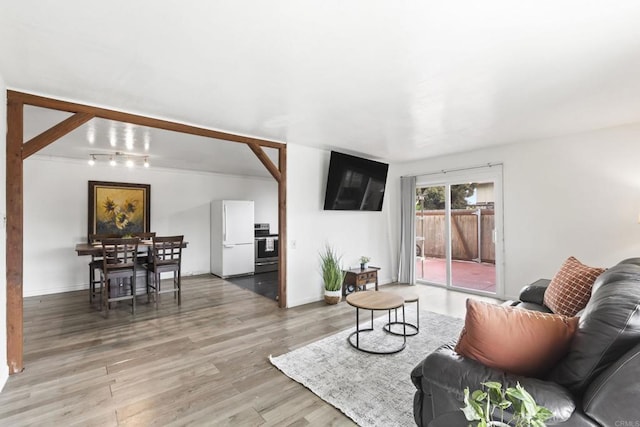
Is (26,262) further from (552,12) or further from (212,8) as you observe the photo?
(552,12)

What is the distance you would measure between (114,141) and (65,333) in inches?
99.8

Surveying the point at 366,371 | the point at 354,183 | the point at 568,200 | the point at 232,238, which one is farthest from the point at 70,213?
the point at 568,200

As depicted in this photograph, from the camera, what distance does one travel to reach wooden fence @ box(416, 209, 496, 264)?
512 centimetres

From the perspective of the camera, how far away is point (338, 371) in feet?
8.51

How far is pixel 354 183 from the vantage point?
5.16 metres

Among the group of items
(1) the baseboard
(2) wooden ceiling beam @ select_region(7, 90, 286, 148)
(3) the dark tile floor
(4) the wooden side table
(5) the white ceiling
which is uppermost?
(5) the white ceiling

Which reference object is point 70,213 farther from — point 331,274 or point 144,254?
point 331,274

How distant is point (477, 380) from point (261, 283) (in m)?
5.10

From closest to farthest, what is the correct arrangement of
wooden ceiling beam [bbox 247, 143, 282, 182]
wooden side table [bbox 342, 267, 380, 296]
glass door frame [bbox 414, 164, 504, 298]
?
wooden ceiling beam [bbox 247, 143, 282, 182] → glass door frame [bbox 414, 164, 504, 298] → wooden side table [bbox 342, 267, 380, 296]

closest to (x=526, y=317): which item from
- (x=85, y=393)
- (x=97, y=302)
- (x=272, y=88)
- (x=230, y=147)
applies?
(x=272, y=88)

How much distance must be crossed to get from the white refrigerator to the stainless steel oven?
8.5 inches

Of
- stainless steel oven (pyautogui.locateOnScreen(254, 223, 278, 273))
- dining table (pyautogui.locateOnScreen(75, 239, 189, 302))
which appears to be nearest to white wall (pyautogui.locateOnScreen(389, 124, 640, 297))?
stainless steel oven (pyautogui.locateOnScreen(254, 223, 278, 273))

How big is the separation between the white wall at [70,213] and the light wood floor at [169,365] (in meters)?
0.76

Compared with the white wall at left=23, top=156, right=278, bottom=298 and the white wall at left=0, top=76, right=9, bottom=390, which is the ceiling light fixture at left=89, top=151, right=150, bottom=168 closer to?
the white wall at left=23, top=156, right=278, bottom=298
